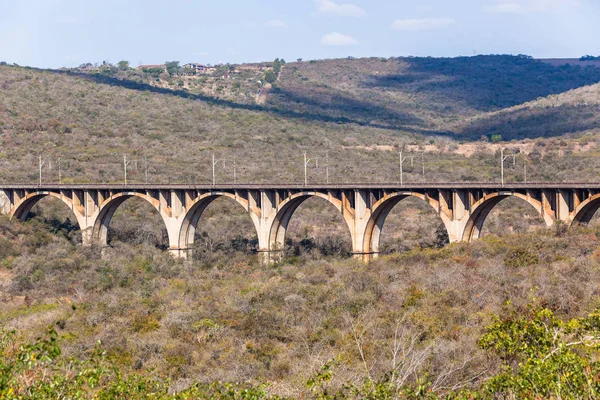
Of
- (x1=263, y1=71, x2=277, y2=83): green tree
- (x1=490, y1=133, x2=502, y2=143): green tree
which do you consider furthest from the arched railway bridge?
(x1=263, y1=71, x2=277, y2=83): green tree

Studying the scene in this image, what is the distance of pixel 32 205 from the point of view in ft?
249

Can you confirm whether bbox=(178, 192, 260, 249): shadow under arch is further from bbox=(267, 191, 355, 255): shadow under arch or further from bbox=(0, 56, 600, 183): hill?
bbox=(0, 56, 600, 183): hill

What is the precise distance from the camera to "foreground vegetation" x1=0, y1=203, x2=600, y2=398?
18797 millimetres

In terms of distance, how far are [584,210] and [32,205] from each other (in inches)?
2027

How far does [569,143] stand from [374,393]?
95063mm

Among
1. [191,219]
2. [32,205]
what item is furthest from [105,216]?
[32,205]

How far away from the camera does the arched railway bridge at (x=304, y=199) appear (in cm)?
4722

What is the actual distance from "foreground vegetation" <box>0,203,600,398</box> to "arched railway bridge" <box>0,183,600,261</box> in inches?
103

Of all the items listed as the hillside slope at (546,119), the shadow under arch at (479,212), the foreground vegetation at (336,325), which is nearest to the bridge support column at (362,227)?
the foreground vegetation at (336,325)

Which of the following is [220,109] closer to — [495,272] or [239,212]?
[239,212]

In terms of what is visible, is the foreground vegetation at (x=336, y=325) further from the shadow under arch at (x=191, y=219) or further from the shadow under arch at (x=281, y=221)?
the shadow under arch at (x=191, y=219)

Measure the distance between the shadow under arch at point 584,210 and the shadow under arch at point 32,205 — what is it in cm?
4306

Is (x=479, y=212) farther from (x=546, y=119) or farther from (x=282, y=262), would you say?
(x=546, y=119)

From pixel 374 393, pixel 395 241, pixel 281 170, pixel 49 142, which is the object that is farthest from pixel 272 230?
pixel 49 142
